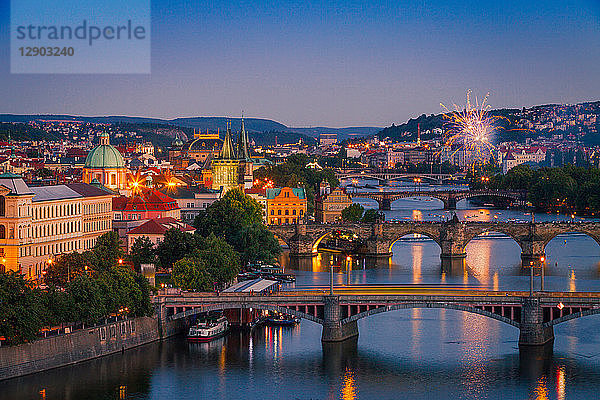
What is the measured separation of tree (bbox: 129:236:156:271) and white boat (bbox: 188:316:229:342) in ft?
26.8

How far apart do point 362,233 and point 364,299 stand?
3110 centimetres

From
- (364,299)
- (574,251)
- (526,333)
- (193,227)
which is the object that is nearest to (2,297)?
(364,299)

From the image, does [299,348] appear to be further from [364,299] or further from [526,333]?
[526,333]

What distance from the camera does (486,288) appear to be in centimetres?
5562

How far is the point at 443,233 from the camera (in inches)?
2913

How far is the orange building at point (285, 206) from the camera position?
85938mm

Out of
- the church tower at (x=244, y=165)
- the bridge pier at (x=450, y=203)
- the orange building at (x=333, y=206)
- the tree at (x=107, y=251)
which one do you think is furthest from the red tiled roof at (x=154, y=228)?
the bridge pier at (x=450, y=203)

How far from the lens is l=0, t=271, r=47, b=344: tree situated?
37750 mm

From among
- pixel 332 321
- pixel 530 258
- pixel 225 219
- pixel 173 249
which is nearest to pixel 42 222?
pixel 173 249

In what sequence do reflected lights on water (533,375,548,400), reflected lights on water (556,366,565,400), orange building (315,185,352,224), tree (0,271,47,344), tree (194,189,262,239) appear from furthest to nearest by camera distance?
orange building (315,185,352,224) < tree (194,189,262,239) < reflected lights on water (556,366,565,400) < reflected lights on water (533,375,548,400) < tree (0,271,47,344)

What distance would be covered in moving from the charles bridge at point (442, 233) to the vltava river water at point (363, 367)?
21241 mm

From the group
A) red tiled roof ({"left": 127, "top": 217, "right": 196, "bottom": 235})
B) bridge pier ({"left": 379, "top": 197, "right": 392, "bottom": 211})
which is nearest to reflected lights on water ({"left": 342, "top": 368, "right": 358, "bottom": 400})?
red tiled roof ({"left": 127, "top": 217, "right": 196, "bottom": 235})

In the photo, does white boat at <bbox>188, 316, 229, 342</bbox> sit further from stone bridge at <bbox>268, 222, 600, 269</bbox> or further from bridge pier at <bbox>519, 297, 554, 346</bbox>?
stone bridge at <bbox>268, 222, 600, 269</bbox>

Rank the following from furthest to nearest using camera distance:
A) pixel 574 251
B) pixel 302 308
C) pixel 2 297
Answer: pixel 574 251 → pixel 302 308 → pixel 2 297
